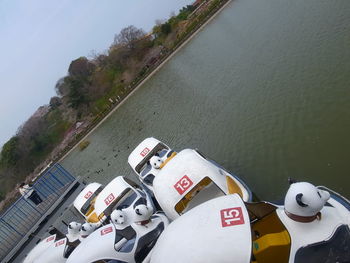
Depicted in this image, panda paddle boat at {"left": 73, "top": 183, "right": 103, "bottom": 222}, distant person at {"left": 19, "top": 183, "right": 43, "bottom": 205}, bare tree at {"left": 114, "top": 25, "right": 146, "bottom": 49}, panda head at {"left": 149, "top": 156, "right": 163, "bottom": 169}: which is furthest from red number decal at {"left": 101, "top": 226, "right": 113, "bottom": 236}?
bare tree at {"left": 114, "top": 25, "right": 146, "bottom": 49}

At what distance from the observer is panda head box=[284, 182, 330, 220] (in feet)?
13.6

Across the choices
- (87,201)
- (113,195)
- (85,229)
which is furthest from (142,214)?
(87,201)

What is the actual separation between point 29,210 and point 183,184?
944 centimetres

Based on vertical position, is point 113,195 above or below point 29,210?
below

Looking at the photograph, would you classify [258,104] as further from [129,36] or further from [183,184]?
[129,36]

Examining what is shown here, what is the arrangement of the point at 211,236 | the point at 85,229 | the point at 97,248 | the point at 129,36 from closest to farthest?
the point at 211,236 → the point at 97,248 → the point at 85,229 → the point at 129,36

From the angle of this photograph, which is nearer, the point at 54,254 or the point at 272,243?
the point at 272,243

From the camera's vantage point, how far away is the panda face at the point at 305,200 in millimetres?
4132

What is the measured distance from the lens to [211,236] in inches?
159

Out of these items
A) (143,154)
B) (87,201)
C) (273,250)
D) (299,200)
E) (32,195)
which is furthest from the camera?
(32,195)

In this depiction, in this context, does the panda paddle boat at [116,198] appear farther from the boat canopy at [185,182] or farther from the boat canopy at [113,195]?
the boat canopy at [185,182]

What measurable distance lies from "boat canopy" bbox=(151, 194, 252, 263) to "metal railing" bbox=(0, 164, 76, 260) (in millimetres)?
10789

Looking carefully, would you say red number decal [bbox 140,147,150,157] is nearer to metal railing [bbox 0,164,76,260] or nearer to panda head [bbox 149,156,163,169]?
panda head [bbox 149,156,163,169]

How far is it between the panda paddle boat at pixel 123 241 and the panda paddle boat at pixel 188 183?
2.03 feet
